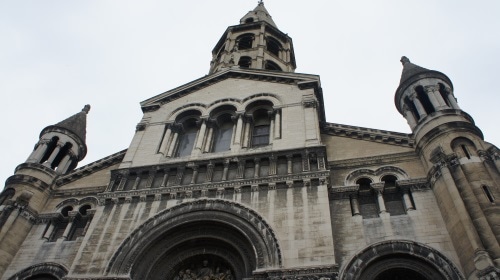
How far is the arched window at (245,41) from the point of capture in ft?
107

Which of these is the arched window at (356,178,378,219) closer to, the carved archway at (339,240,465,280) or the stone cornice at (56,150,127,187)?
the carved archway at (339,240,465,280)

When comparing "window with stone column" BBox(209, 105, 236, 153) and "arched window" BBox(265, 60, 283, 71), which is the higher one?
"arched window" BBox(265, 60, 283, 71)

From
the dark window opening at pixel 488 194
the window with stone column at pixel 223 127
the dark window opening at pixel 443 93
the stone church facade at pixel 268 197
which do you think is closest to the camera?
the dark window opening at pixel 488 194

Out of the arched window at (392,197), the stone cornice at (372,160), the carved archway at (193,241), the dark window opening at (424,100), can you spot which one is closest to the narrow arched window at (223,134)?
the carved archway at (193,241)

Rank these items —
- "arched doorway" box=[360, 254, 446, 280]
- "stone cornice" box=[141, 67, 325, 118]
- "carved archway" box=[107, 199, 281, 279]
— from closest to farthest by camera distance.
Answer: "arched doorway" box=[360, 254, 446, 280] → "carved archway" box=[107, 199, 281, 279] → "stone cornice" box=[141, 67, 325, 118]

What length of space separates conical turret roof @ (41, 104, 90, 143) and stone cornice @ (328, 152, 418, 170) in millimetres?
12894

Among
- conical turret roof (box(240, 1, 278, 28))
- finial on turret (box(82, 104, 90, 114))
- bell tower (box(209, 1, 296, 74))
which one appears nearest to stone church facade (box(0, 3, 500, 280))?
finial on turret (box(82, 104, 90, 114))

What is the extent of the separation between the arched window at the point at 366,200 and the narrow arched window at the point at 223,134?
6.00 metres

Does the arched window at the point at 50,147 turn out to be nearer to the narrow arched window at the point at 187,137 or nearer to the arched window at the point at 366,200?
the narrow arched window at the point at 187,137

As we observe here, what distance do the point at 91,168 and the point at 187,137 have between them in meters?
4.71

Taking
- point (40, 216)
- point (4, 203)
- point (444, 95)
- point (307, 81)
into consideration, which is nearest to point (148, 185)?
point (40, 216)

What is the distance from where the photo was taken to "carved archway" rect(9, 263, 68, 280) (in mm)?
16188

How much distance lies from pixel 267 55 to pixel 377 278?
66.9 feet

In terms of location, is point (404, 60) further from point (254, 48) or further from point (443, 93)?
point (254, 48)
